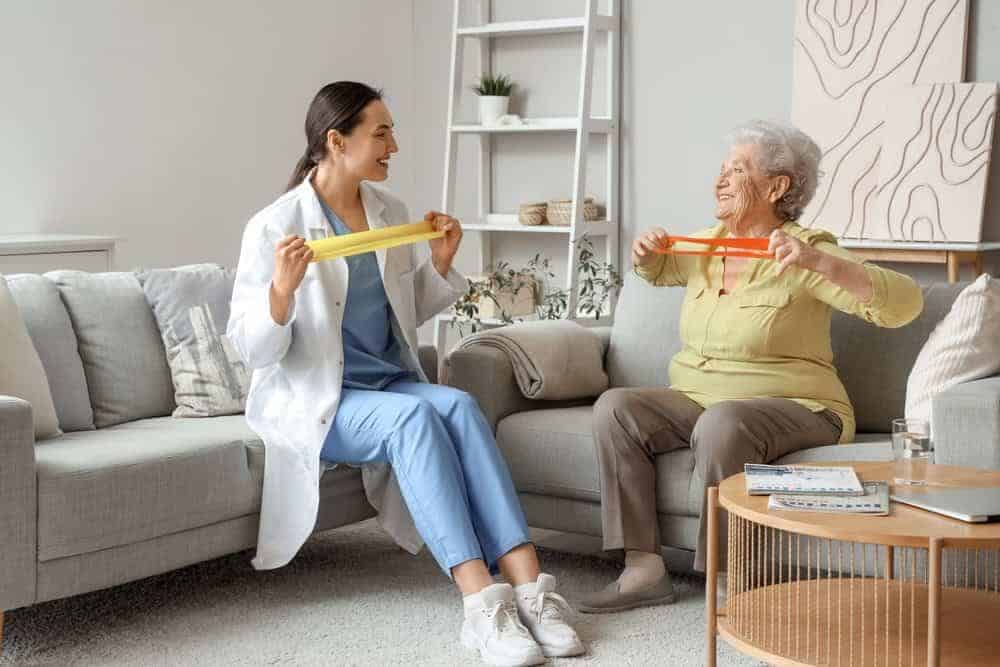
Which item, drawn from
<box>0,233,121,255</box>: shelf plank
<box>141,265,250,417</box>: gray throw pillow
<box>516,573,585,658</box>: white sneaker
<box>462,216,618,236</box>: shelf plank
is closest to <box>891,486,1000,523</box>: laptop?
<box>516,573,585,658</box>: white sneaker

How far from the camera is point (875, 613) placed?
95.9 inches

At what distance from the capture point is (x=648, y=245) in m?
3.38

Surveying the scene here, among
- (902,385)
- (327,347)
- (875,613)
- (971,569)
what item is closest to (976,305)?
(902,385)

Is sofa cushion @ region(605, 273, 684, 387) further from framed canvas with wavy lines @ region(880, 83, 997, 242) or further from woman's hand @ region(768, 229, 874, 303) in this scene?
framed canvas with wavy lines @ region(880, 83, 997, 242)

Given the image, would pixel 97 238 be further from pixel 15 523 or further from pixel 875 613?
pixel 875 613

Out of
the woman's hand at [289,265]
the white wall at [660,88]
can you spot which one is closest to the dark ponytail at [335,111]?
the woman's hand at [289,265]

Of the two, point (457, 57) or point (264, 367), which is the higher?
point (457, 57)

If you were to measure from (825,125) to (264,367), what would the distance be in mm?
2737

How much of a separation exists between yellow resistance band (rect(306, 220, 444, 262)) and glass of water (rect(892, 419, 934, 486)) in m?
1.22

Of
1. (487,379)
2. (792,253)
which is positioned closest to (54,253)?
(487,379)

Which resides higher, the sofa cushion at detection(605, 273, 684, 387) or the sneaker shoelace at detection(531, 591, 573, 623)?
the sofa cushion at detection(605, 273, 684, 387)

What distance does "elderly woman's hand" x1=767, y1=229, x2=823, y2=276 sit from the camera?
3004mm

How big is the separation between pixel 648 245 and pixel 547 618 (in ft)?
3.25

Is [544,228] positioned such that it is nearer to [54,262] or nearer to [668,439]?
[54,262]
